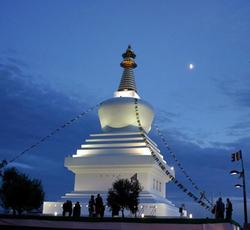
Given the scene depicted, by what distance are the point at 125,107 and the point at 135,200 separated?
15.3m

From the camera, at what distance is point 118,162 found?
3478 cm

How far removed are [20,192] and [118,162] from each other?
8.92 m

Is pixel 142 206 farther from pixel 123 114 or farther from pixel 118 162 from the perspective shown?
pixel 123 114

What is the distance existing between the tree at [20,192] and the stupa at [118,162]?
195cm

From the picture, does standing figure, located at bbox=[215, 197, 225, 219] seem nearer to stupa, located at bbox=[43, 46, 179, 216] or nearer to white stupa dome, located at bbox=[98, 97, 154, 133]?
stupa, located at bbox=[43, 46, 179, 216]

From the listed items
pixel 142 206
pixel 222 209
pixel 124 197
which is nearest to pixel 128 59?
pixel 142 206

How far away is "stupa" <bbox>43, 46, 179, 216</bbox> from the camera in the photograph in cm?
3400

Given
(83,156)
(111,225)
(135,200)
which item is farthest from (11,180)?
(111,225)

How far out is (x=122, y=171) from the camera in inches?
1398

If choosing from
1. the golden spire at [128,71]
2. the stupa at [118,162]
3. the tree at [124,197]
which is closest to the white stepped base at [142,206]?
the stupa at [118,162]

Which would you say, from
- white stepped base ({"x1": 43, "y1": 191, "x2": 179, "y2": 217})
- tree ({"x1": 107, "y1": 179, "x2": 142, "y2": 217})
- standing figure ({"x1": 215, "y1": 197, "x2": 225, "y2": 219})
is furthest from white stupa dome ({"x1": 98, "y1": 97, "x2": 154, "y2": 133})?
standing figure ({"x1": 215, "y1": 197, "x2": 225, "y2": 219})

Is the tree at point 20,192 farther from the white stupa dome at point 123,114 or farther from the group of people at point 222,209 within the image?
the group of people at point 222,209

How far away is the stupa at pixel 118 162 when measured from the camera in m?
34.0

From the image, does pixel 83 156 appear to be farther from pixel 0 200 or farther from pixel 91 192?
pixel 0 200
